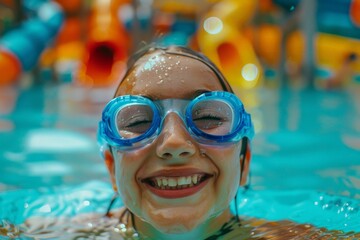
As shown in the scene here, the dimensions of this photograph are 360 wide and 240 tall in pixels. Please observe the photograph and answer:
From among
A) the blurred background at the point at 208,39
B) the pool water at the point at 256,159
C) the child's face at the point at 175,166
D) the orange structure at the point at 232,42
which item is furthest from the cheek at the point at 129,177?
the orange structure at the point at 232,42

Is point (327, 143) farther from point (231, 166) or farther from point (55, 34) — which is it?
point (55, 34)

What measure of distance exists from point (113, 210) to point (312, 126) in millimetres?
3120

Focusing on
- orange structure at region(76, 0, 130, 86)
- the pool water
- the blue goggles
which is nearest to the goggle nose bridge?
the blue goggles

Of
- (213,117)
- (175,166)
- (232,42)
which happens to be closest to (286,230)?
(213,117)

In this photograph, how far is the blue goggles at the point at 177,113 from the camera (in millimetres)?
2039

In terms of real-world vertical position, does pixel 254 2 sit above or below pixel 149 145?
above

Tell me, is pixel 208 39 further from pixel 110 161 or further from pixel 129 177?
pixel 129 177

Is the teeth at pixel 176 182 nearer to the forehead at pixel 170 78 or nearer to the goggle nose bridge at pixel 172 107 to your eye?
the goggle nose bridge at pixel 172 107

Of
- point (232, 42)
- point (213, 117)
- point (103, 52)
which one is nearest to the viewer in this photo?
point (213, 117)

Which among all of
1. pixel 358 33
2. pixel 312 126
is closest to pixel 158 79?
pixel 312 126

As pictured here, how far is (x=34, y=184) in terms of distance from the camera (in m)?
3.90

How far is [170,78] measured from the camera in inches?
83.9

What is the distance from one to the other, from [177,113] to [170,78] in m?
0.14

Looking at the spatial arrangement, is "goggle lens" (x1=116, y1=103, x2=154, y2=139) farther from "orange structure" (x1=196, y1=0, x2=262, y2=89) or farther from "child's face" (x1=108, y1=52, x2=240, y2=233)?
"orange structure" (x1=196, y1=0, x2=262, y2=89)
